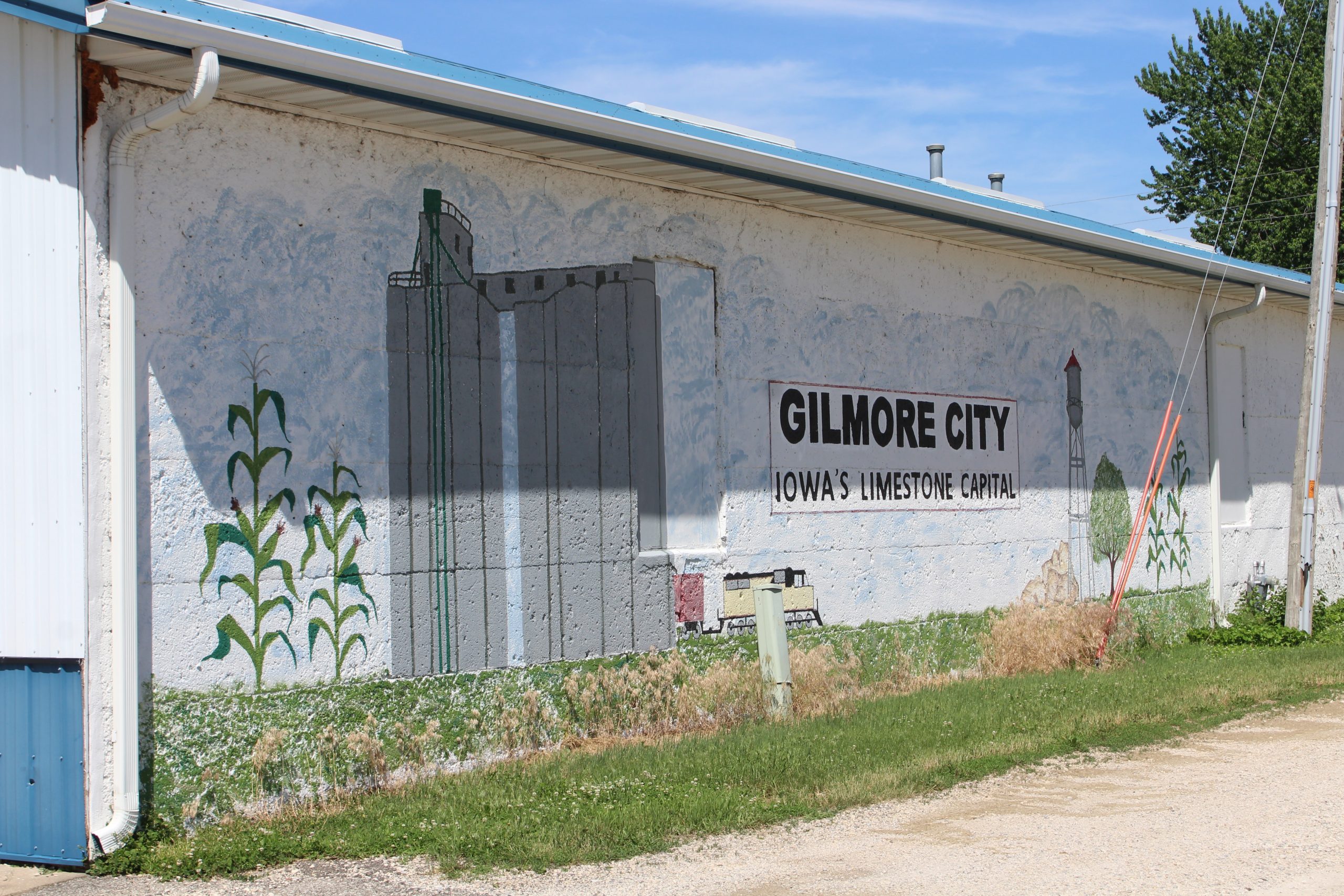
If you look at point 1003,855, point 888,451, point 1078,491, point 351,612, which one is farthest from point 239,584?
point 1078,491

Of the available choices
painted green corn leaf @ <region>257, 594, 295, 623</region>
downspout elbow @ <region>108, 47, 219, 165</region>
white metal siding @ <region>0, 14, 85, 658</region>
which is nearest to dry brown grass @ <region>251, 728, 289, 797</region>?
painted green corn leaf @ <region>257, 594, 295, 623</region>

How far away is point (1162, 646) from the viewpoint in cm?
1421

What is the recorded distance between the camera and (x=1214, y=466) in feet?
52.2

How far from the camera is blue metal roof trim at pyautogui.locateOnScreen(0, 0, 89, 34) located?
632cm

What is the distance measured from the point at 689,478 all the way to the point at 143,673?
4.36 meters

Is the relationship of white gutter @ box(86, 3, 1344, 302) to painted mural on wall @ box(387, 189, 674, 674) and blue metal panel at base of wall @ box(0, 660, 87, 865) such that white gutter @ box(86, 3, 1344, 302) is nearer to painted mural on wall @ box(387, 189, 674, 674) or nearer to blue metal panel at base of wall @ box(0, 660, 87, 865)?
painted mural on wall @ box(387, 189, 674, 674)

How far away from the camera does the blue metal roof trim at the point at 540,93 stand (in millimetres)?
6902

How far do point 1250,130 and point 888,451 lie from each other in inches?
832

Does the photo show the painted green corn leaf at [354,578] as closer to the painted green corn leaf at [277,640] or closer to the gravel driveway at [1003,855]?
the painted green corn leaf at [277,640]

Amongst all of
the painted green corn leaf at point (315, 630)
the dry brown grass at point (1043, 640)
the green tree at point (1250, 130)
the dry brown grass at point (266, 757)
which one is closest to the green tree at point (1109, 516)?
the dry brown grass at point (1043, 640)

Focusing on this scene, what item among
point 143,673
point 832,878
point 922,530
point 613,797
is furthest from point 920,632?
point 143,673

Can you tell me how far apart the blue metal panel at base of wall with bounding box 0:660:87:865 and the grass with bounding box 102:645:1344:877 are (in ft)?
1.09

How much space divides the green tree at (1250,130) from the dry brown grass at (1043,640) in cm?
1984

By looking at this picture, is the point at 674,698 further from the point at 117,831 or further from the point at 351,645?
the point at 117,831
